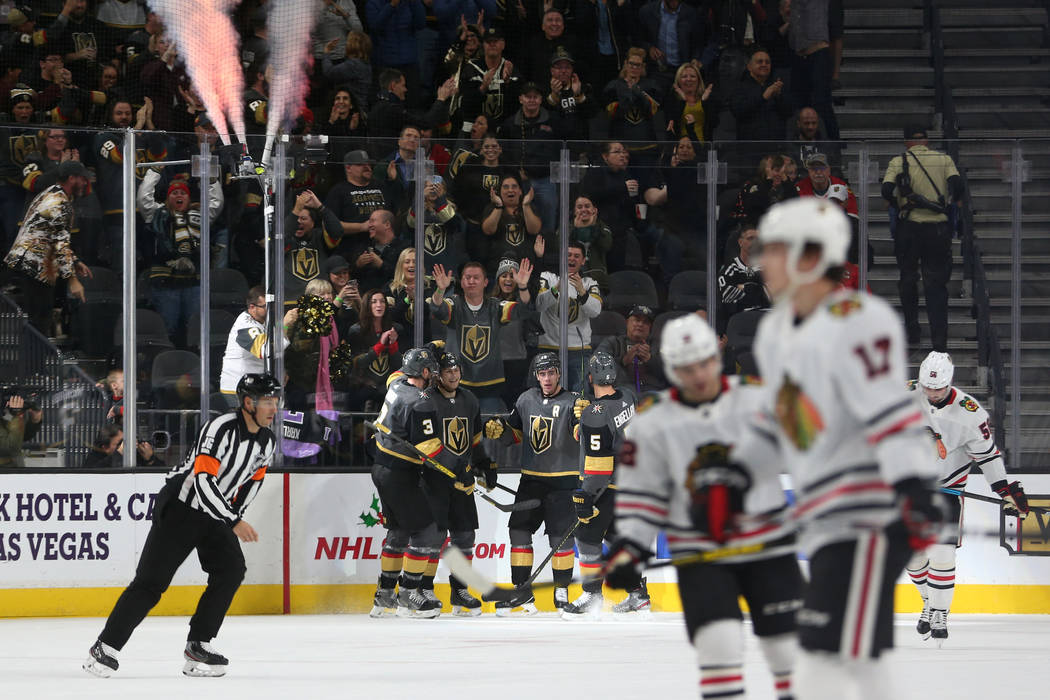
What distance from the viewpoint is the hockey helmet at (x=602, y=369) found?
9.92 m

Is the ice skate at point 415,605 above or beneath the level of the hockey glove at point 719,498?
beneath

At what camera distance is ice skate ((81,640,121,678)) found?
6.92m

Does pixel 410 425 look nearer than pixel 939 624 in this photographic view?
No

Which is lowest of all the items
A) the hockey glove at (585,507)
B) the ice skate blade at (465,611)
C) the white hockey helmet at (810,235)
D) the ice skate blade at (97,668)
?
the ice skate blade at (465,611)

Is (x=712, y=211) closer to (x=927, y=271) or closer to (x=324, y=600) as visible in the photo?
(x=927, y=271)

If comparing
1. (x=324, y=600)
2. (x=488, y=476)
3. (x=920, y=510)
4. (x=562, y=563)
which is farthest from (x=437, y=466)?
(x=920, y=510)

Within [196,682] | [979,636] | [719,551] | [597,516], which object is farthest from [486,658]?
[719,551]

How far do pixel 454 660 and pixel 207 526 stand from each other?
1.45 meters

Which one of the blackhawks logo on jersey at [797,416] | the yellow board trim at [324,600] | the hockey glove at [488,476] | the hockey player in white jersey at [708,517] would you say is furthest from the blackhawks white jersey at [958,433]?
the blackhawks logo on jersey at [797,416]

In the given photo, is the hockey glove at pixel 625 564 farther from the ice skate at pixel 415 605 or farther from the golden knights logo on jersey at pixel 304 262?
the golden knights logo on jersey at pixel 304 262

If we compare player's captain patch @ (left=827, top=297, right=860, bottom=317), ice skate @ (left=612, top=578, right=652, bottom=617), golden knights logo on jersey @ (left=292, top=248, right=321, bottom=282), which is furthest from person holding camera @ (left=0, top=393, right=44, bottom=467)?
player's captain patch @ (left=827, top=297, right=860, bottom=317)

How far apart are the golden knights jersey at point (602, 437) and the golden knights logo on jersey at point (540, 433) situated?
0.71ft

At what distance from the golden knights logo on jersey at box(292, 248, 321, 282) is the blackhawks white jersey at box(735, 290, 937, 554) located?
21.1ft

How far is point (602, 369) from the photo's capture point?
32.6ft
